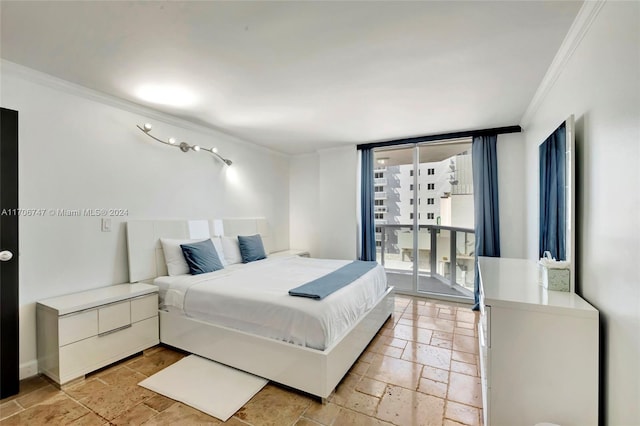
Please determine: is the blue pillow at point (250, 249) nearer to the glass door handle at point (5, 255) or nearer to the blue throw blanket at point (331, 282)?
the blue throw blanket at point (331, 282)

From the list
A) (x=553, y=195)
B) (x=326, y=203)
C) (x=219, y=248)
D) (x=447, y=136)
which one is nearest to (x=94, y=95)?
(x=219, y=248)

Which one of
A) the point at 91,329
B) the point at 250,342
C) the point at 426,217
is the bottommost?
the point at 250,342

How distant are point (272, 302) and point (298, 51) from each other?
1902mm

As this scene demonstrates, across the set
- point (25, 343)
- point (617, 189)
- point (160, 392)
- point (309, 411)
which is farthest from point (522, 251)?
point (25, 343)

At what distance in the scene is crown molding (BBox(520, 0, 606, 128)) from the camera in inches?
61.0

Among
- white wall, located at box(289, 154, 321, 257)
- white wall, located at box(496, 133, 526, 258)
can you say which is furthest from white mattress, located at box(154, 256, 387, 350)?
white wall, located at box(289, 154, 321, 257)

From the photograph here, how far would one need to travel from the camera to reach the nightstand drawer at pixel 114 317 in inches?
94.3

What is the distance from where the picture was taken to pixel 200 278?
296cm

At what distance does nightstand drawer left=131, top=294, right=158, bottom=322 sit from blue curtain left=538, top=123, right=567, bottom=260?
3435mm

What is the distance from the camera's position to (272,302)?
→ 2279mm

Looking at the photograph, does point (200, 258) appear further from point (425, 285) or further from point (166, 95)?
point (425, 285)

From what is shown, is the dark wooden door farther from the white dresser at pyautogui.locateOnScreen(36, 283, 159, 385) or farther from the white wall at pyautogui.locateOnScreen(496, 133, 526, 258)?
the white wall at pyautogui.locateOnScreen(496, 133, 526, 258)

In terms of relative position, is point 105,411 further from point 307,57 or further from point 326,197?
point 326,197

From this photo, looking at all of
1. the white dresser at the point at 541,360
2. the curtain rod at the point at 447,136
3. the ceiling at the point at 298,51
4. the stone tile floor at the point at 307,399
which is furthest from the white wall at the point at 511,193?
the white dresser at the point at 541,360
